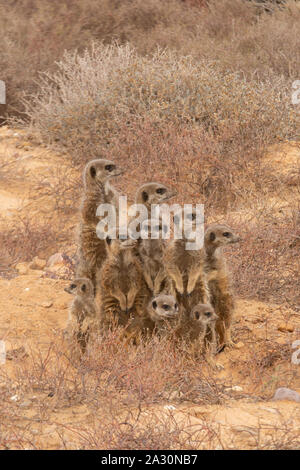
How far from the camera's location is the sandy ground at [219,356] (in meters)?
3.28

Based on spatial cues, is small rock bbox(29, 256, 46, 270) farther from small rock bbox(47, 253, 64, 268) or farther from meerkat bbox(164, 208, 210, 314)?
meerkat bbox(164, 208, 210, 314)

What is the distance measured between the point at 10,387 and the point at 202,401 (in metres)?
1.00

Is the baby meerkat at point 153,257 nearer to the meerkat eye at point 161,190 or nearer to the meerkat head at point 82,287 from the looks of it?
the meerkat eye at point 161,190

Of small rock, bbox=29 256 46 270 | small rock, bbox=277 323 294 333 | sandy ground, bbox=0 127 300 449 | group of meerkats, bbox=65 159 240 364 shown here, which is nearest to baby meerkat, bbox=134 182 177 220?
group of meerkats, bbox=65 159 240 364

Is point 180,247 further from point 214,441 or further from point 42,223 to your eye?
point 42,223

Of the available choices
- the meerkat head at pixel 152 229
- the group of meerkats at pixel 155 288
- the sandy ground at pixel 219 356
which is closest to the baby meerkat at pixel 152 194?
the group of meerkats at pixel 155 288

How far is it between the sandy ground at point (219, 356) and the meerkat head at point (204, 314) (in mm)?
375

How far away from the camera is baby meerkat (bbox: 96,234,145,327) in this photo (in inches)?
183

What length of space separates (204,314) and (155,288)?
41 centimetres

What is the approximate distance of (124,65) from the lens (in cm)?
937

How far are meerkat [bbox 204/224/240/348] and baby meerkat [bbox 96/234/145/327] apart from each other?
0.47m

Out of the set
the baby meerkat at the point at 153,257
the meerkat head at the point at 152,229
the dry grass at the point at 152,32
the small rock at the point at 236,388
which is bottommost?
the small rock at the point at 236,388

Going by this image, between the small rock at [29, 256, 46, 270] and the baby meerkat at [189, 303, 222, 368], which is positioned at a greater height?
the small rock at [29, 256, 46, 270]

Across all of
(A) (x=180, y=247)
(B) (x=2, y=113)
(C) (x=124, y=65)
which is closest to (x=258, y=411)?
(A) (x=180, y=247)
